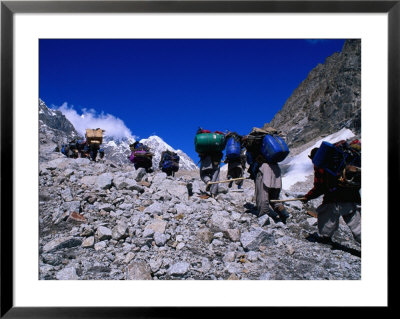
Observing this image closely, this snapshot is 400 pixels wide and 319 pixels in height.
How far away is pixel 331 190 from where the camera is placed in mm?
3094

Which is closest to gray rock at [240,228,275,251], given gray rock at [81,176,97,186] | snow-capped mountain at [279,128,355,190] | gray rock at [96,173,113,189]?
snow-capped mountain at [279,128,355,190]

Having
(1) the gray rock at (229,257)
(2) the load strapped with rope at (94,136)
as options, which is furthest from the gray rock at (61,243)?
(2) the load strapped with rope at (94,136)

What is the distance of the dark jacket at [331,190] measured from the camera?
292cm

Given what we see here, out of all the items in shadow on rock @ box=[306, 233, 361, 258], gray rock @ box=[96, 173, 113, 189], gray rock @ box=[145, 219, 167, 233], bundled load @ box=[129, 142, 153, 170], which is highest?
bundled load @ box=[129, 142, 153, 170]

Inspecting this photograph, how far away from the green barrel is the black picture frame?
2599mm

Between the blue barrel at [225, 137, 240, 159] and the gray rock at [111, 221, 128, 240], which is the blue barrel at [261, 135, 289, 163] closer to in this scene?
the blue barrel at [225, 137, 240, 159]

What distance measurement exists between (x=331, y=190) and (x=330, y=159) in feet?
1.38

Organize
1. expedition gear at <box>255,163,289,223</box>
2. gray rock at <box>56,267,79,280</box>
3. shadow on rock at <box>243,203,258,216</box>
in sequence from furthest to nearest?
shadow on rock at <box>243,203,258,216</box>, expedition gear at <box>255,163,289,223</box>, gray rock at <box>56,267,79,280</box>

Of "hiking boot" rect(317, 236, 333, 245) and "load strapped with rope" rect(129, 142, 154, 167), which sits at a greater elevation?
"load strapped with rope" rect(129, 142, 154, 167)

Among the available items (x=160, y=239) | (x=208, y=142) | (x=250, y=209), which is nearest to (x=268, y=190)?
(x=250, y=209)

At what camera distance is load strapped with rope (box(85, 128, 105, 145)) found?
243 inches

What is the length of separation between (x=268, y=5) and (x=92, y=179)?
3908 mm

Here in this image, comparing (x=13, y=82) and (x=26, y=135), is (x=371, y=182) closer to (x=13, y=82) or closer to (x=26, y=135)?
(x=26, y=135)

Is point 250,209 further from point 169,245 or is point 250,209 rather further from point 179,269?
point 179,269
